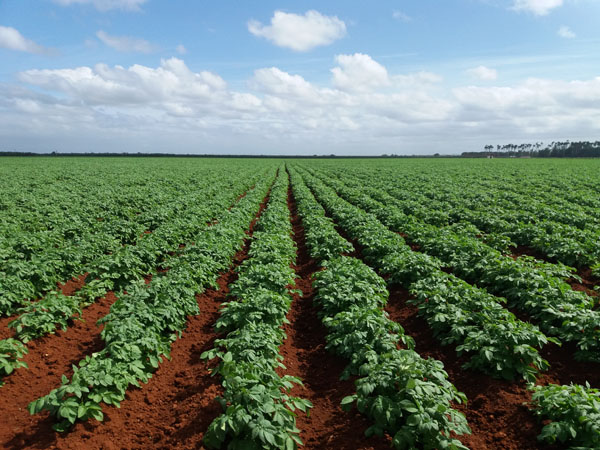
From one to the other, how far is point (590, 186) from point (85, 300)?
3657cm

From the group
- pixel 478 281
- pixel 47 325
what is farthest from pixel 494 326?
pixel 47 325

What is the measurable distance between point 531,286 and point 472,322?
2.05 m

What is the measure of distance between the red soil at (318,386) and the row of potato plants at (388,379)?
8.7 inches

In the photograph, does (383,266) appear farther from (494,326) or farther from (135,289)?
(135,289)

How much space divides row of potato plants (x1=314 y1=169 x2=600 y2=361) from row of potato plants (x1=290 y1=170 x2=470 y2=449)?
259 cm

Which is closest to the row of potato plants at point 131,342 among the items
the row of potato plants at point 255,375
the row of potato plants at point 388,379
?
the row of potato plants at point 255,375

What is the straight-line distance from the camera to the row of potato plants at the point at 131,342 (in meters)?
4.29

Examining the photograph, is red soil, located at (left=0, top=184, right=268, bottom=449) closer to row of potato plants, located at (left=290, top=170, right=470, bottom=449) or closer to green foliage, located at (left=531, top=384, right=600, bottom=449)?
row of potato plants, located at (left=290, top=170, right=470, bottom=449)

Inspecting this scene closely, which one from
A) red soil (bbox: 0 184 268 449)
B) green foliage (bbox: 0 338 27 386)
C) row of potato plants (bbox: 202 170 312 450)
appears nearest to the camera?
row of potato plants (bbox: 202 170 312 450)

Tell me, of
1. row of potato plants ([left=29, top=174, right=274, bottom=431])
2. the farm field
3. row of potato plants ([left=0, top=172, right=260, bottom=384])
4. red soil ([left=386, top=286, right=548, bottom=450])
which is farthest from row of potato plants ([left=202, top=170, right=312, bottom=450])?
row of potato plants ([left=0, top=172, right=260, bottom=384])

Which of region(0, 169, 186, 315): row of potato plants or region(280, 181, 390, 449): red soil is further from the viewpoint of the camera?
region(0, 169, 186, 315): row of potato plants

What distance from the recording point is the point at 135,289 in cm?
709

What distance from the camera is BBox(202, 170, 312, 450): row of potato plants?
3.83 m

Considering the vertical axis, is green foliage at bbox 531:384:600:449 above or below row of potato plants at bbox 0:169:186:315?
below
